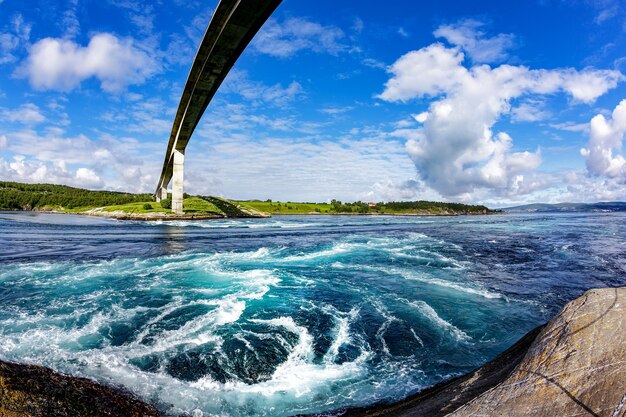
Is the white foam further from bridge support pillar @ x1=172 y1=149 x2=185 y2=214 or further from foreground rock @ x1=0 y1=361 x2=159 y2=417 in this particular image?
bridge support pillar @ x1=172 y1=149 x2=185 y2=214

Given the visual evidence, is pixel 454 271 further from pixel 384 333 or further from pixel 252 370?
pixel 252 370

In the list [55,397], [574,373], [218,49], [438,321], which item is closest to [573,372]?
[574,373]

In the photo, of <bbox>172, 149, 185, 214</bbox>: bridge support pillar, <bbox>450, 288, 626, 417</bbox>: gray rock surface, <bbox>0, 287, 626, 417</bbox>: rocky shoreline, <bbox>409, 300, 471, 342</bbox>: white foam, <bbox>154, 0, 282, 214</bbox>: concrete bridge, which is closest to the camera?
<bbox>450, 288, 626, 417</bbox>: gray rock surface

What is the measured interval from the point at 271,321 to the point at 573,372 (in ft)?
34.5

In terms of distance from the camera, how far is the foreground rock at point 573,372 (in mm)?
3498

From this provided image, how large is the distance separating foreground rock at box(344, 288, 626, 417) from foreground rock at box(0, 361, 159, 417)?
6075 millimetres

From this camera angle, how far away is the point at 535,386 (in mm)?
4051

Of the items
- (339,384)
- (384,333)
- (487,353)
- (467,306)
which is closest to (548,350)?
(339,384)

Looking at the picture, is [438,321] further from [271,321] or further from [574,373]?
[574,373]

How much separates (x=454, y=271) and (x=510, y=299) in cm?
652

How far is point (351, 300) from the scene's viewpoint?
15.8 metres

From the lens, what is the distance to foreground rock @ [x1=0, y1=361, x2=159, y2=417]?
517 centimetres

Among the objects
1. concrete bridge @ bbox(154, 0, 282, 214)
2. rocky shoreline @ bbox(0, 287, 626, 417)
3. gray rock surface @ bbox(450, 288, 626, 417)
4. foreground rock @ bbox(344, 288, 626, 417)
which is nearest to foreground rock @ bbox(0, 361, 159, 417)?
rocky shoreline @ bbox(0, 287, 626, 417)

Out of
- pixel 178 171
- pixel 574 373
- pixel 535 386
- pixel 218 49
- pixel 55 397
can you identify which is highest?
pixel 218 49
